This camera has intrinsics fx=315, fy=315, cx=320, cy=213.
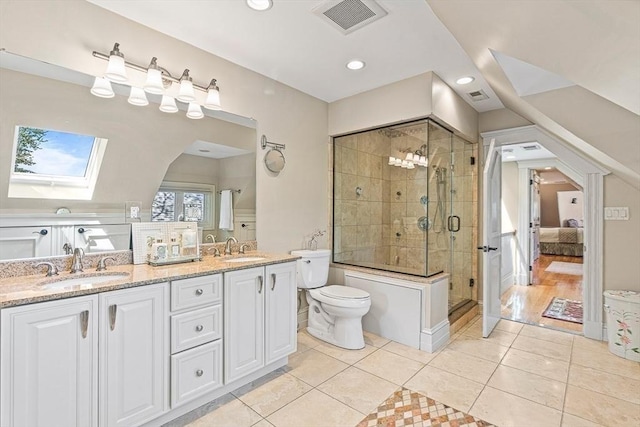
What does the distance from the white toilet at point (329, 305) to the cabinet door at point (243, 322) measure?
2.63ft

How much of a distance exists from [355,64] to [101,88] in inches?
72.8

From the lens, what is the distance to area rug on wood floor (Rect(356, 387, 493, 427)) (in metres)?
1.80

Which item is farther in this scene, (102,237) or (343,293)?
(343,293)

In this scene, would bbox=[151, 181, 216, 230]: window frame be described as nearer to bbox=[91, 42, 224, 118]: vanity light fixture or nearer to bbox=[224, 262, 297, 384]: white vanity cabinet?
bbox=[91, 42, 224, 118]: vanity light fixture

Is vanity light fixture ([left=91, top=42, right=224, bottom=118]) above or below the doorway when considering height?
above

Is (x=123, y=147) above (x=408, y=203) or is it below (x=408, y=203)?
above

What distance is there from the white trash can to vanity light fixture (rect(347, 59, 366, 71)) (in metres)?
2.95

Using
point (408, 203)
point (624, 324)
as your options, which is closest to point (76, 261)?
point (408, 203)

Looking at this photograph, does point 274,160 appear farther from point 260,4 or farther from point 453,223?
point 453,223

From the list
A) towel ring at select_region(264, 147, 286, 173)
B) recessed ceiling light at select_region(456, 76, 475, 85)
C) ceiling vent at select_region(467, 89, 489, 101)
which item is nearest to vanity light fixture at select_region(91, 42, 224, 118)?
towel ring at select_region(264, 147, 286, 173)

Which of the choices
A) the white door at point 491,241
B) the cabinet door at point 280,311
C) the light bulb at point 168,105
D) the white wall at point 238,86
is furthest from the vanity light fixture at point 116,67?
the white door at point 491,241

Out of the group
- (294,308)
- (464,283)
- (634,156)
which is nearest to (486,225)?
(464,283)

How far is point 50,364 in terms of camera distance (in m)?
1.38

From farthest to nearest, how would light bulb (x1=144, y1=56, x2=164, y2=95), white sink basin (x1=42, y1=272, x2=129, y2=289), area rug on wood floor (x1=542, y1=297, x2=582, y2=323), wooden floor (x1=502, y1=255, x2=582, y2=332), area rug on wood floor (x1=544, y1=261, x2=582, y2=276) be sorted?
1. area rug on wood floor (x1=544, y1=261, x2=582, y2=276)
2. area rug on wood floor (x1=542, y1=297, x2=582, y2=323)
3. wooden floor (x1=502, y1=255, x2=582, y2=332)
4. light bulb (x1=144, y1=56, x2=164, y2=95)
5. white sink basin (x1=42, y1=272, x2=129, y2=289)
